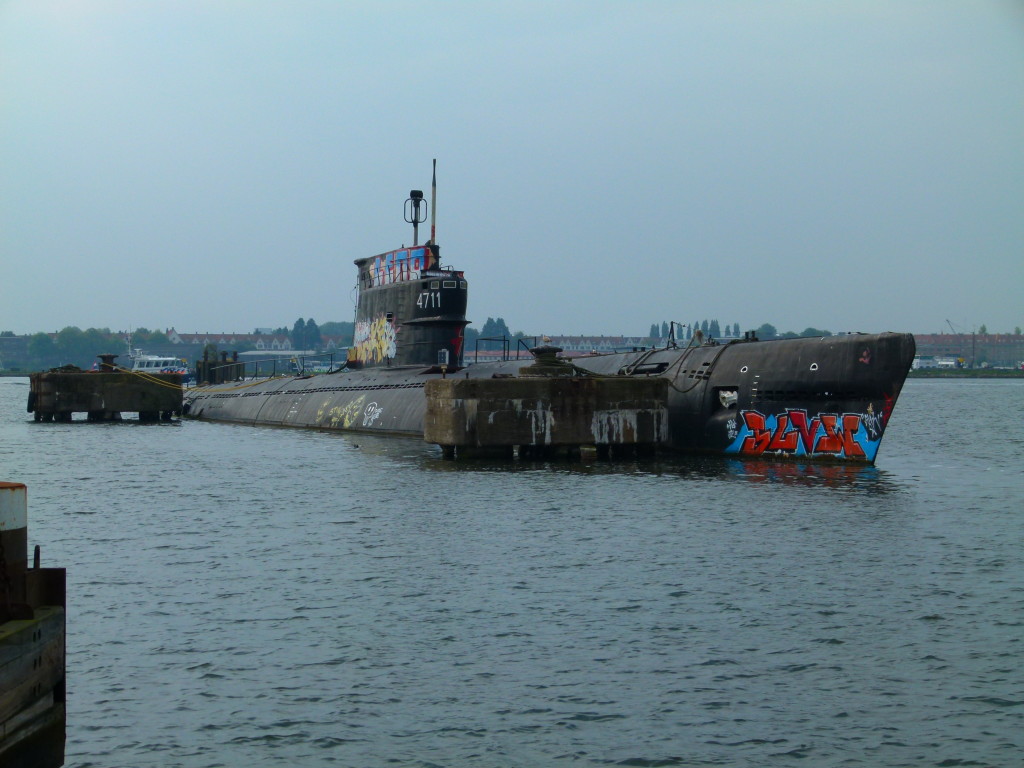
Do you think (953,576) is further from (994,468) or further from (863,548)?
(994,468)

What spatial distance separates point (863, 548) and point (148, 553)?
12.3 meters

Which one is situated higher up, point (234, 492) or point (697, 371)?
point (697, 371)

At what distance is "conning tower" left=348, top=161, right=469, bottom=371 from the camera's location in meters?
45.2

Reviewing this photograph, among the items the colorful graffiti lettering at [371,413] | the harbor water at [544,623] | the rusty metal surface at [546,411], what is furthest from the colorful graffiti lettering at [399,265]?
the harbor water at [544,623]

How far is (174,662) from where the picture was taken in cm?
1260

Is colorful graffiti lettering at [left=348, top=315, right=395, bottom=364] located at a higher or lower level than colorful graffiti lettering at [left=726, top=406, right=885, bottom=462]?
higher

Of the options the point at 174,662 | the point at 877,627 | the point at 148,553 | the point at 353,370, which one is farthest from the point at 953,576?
the point at 353,370

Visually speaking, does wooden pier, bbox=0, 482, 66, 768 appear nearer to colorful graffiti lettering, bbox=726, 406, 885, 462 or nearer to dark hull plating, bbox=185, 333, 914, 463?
dark hull plating, bbox=185, 333, 914, 463

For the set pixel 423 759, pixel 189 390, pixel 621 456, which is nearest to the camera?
pixel 423 759

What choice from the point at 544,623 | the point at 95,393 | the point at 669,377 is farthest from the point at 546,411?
the point at 95,393

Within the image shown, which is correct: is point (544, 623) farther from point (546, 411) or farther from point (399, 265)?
point (399, 265)

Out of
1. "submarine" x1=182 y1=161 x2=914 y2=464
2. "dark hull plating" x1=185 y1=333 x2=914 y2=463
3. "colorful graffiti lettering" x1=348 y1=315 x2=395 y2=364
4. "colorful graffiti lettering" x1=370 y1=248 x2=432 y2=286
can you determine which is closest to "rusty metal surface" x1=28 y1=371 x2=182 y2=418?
"submarine" x1=182 y1=161 x2=914 y2=464

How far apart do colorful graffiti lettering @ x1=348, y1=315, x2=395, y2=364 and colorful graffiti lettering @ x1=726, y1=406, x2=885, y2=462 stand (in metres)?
20.6

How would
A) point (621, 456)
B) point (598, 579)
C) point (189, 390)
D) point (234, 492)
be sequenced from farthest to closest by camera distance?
point (189, 390) < point (621, 456) < point (234, 492) < point (598, 579)
